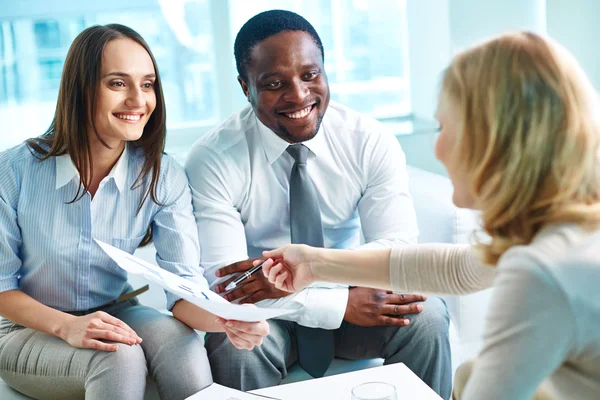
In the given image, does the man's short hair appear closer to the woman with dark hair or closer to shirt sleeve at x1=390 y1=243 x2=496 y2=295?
the woman with dark hair

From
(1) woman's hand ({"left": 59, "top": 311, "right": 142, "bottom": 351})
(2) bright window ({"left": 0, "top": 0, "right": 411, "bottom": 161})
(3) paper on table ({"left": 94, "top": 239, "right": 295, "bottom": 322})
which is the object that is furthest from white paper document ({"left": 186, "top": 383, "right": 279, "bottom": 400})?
(2) bright window ({"left": 0, "top": 0, "right": 411, "bottom": 161})

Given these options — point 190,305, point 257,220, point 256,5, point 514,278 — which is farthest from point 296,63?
point 256,5

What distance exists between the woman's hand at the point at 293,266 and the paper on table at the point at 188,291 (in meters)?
0.12

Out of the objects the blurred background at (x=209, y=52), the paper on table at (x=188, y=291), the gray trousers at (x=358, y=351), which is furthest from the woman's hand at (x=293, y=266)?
the blurred background at (x=209, y=52)

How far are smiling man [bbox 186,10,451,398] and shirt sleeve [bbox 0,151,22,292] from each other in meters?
0.48

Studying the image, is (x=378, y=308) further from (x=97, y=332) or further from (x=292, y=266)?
(x=97, y=332)

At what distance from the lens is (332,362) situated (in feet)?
6.28

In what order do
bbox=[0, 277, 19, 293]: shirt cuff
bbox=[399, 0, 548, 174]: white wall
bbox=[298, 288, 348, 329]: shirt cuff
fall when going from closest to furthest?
bbox=[0, 277, 19, 293]: shirt cuff → bbox=[298, 288, 348, 329]: shirt cuff → bbox=[399, 0, 548, 174]: white wall

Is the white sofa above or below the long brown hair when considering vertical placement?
below

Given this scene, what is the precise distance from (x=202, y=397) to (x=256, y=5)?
8.56 ft

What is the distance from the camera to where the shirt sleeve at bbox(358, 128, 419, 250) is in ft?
6.76

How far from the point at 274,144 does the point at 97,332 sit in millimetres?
748

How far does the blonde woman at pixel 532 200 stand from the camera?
90 cm

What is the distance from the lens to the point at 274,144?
6.83ft
